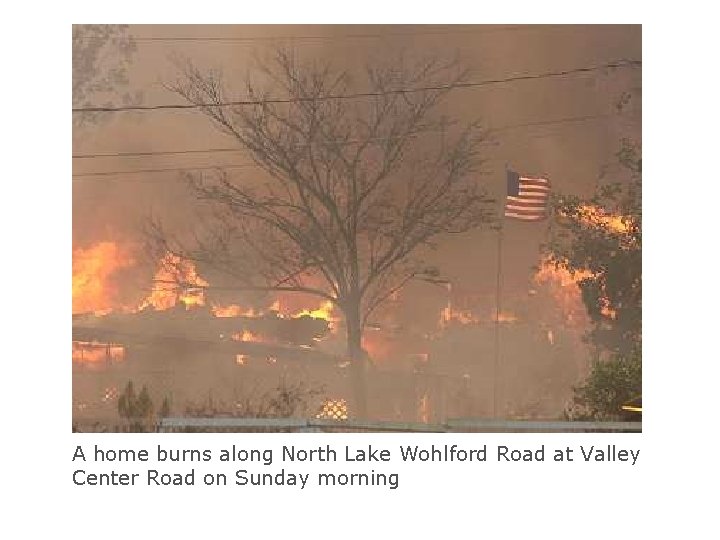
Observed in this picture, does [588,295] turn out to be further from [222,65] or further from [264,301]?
[222,65]

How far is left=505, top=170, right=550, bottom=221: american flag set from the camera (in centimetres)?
1481

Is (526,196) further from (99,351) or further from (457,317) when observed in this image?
(99,351)

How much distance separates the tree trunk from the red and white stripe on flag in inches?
82.9

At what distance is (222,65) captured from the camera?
1452 centimetres

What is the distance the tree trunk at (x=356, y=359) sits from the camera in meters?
14.8

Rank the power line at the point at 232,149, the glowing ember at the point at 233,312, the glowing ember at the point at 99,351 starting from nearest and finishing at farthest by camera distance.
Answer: the glowing ember at the point at 99,351, the power line at the point at 232,149, the glowing ember at the point at 233,312

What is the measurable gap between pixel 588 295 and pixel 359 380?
112 inches

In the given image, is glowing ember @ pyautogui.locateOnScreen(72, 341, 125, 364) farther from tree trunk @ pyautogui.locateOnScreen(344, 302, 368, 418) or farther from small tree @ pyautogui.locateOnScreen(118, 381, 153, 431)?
tree trunk @ pyautogui.locateOnScreen(344, 302, 368, 418)

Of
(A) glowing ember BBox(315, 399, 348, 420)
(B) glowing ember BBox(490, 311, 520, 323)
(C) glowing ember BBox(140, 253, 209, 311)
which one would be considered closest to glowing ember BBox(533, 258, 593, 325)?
(B) glowing ember BBox(490, 311, 520, 323)

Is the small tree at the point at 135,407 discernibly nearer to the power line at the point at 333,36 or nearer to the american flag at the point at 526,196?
the power line at the point at 333,36

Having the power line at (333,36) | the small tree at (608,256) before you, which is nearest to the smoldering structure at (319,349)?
the small tree at (608,256)

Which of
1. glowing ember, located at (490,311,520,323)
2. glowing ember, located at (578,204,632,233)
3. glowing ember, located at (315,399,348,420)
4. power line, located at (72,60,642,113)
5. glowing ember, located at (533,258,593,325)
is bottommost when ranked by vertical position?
glowing ember, located at (315,399,348,420)

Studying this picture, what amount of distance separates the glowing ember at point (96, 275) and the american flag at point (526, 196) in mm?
4425

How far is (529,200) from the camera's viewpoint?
1484 cm
